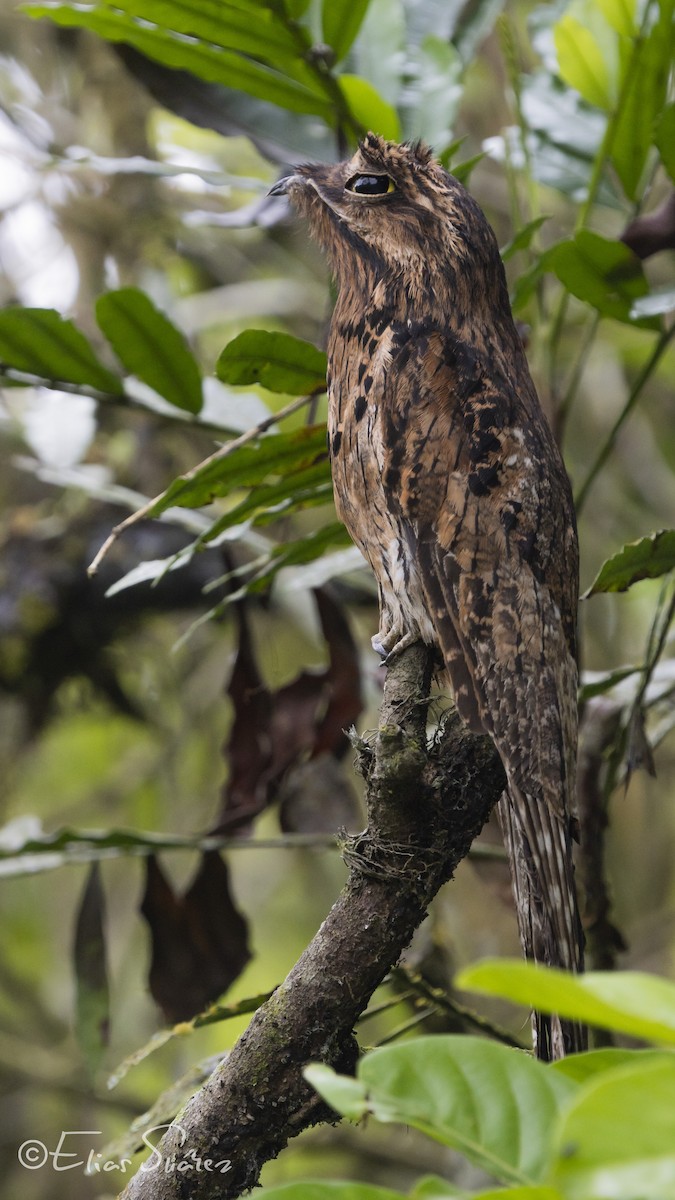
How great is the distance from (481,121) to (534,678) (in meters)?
3.30

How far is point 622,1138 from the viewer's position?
0.52 meters

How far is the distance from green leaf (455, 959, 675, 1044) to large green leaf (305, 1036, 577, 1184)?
0.15 metres

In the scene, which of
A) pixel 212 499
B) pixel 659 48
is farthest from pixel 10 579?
pixel 659 48

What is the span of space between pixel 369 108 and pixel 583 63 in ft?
1.14

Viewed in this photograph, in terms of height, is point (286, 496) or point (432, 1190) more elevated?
point (286, 496)

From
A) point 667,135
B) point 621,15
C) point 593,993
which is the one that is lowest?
point 593,993

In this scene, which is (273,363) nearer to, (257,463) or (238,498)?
(257,463)

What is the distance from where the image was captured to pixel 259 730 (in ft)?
6.74

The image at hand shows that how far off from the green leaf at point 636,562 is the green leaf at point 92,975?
3.53ft

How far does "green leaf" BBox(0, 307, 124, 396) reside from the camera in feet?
5.45

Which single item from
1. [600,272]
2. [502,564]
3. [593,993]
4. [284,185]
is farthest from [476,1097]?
[284,185]

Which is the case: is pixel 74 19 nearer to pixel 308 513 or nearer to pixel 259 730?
pixel 259 730

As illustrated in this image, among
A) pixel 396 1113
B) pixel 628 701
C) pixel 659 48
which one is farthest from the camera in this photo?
pixel 628 701

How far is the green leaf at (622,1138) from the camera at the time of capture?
501mm
